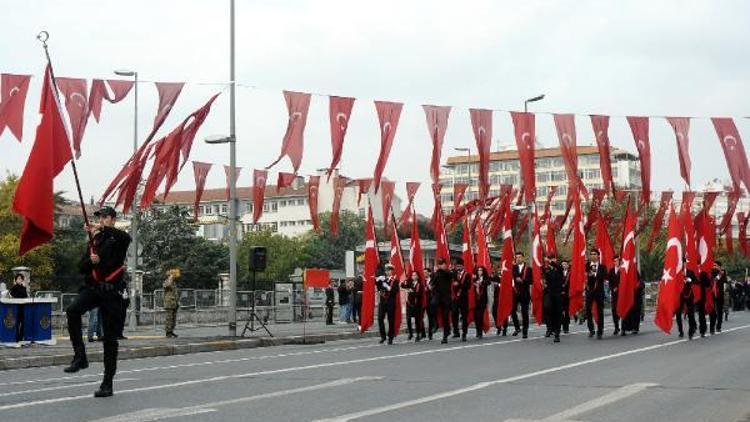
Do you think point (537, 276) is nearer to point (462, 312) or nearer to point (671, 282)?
point (462, 312)

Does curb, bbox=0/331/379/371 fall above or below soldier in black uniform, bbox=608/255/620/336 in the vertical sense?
below

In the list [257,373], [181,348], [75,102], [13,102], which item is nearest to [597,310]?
Result: [181,348]

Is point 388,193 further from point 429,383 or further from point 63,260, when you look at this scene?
point 63,260

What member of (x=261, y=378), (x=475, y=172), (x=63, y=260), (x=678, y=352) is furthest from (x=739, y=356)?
(x=475, y=172)

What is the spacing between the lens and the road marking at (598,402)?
9.38 metres

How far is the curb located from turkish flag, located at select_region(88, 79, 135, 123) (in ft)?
17.0

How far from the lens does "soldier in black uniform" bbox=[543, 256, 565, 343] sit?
78.3 ft

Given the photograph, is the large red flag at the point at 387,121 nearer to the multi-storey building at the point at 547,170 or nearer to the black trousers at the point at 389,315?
the black trousers at the point at 389,315

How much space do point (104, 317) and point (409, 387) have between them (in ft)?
11.7

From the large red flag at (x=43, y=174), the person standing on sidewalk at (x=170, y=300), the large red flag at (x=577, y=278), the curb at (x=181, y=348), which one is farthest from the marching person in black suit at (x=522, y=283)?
the large red flag at (x=43, y=174)

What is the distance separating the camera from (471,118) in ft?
88.3

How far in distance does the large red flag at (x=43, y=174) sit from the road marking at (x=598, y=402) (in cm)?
528

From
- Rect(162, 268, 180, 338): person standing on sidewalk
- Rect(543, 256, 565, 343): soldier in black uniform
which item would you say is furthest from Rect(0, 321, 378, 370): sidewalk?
Rect(543, 256, 565, 343): soldier in black uniform

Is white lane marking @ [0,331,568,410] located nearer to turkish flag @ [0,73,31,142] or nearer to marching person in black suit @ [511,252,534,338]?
marching person in black suit @ [511,252,534,338]
